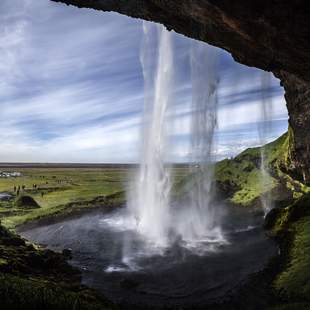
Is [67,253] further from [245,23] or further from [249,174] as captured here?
[249,174]

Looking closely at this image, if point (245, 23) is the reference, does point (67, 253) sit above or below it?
below

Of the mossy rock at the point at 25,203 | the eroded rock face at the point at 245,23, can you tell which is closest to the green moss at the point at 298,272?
the eroded rock face at the point at 245,23

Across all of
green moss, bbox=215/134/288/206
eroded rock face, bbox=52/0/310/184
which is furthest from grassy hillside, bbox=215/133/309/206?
eroded rock face, bbox=52/0/310/184

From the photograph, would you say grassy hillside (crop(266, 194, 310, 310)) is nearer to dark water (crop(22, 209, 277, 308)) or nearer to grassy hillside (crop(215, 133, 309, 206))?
dark water (crop(22, 209, 277, 308))

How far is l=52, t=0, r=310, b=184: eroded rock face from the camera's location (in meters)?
16.1

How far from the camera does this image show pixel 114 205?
6869cm

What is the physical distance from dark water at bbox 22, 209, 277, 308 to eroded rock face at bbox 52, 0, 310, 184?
17225 mm

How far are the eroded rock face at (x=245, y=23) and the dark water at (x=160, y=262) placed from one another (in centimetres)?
1723

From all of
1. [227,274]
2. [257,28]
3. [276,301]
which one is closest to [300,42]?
[257,28]

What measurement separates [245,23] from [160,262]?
22576 mm

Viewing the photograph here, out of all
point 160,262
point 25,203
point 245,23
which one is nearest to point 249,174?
point 25,203

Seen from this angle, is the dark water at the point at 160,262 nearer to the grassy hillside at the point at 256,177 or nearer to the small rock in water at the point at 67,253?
the small rock in water at the point at 67,253

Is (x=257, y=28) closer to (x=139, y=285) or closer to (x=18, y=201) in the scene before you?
(x=139, y=285)

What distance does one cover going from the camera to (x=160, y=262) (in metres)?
31.3
